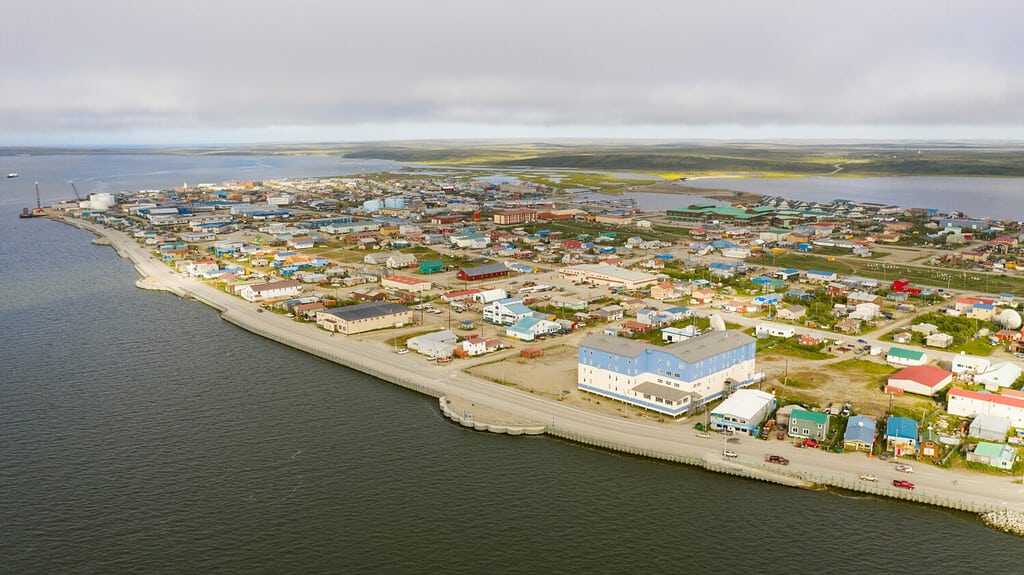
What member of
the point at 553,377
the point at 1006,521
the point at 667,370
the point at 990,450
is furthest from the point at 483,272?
the point at 1006,521

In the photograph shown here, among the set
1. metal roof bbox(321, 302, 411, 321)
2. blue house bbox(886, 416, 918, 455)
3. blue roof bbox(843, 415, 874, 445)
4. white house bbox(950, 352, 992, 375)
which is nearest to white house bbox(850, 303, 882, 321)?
white house bbox(950, 352, 992, 375)

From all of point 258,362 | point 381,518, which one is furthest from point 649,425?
point 258,362

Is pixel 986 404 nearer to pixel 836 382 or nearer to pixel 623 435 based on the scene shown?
pixel 836 382

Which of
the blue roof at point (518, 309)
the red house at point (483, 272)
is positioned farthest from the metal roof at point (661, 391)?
the red house at point (483, 272)

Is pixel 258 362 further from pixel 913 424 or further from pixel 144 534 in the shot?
pixel 913 424

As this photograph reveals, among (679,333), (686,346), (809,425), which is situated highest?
(686,346)

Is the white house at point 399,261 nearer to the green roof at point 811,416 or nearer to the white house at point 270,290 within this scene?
the white house at point 270,290

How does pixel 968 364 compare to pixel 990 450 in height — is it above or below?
above
